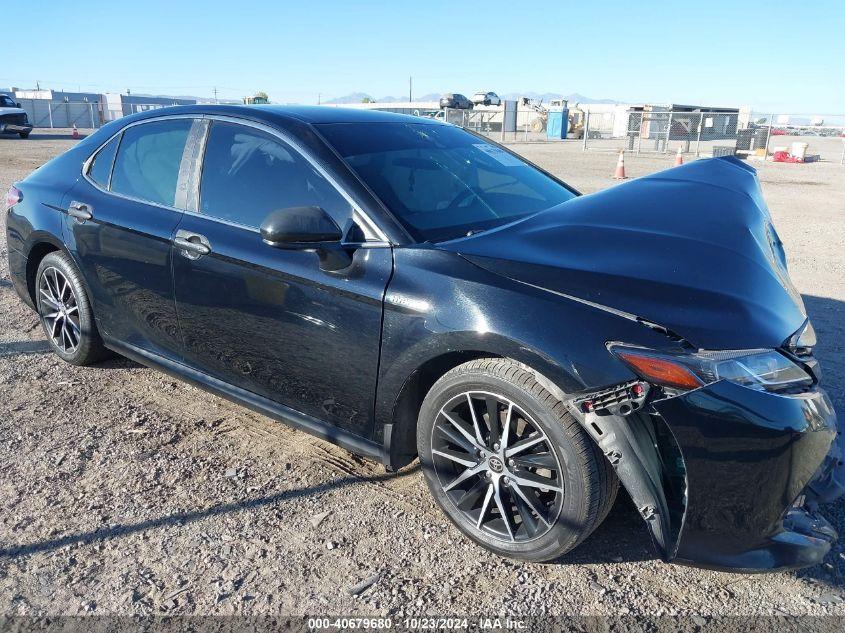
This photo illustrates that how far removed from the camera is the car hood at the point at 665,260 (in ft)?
7.61

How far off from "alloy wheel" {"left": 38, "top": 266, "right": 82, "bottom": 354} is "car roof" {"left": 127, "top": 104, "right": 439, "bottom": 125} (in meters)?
1.23

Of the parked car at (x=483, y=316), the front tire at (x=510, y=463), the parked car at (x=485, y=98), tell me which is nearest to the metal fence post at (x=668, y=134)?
the parked car at (x=485, y=98)

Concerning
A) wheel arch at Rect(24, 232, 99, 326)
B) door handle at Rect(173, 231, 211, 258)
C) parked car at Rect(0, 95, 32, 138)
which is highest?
door handle at Rect(173, 231, 211, 258)

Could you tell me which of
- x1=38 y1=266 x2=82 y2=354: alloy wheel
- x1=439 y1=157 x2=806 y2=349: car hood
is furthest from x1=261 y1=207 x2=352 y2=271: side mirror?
x1=38 y1=266 x2=82 y2=354: alloy wheel

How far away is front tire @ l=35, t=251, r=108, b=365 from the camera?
4.12 meters

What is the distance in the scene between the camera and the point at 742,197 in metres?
3.44

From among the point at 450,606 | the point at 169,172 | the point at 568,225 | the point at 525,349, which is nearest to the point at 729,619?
the point at 450,606

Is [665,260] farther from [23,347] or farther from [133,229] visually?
[23,347]

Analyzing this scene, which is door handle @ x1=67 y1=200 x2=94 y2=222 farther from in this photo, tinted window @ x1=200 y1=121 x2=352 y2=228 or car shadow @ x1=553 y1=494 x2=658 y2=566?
car shadow @ x1=553 y1=494 x2=658 y2=566

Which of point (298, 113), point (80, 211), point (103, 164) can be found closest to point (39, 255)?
point (80, 211)

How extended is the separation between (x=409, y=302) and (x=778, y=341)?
131 cm

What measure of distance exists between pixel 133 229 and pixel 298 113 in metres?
1.08

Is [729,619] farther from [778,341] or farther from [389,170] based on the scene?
[389,170]

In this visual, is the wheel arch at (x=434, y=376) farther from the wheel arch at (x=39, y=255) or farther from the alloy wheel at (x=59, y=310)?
the alloy wheel at (x=59, y=310)
